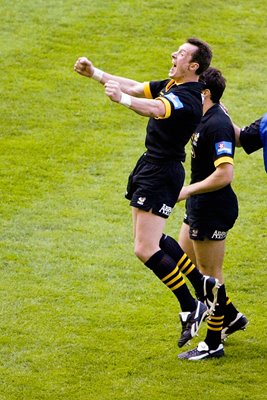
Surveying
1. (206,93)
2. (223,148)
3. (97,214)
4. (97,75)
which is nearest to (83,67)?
(97,75)

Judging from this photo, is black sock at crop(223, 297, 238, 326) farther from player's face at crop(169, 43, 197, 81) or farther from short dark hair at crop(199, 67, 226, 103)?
player's face at crop(169, 43, 197, 81)

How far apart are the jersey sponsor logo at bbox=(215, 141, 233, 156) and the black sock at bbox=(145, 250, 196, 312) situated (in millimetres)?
1000

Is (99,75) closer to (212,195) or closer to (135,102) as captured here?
(135,102)

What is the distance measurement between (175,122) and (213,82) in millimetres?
613

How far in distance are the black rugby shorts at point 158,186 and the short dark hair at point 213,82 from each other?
0.71 m

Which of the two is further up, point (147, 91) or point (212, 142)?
point (147, 91)

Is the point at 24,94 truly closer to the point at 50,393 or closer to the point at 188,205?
the point at 188,205

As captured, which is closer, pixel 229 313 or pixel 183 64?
pixel 183 64

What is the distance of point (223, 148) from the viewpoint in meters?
9.46

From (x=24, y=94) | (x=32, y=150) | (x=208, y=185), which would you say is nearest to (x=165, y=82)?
(x=208, y=185)

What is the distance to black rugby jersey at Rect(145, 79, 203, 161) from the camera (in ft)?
29.8

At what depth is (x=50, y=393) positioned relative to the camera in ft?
29.1

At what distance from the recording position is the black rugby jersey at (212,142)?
9.47m

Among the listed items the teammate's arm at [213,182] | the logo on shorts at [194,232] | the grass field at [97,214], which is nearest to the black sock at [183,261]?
the logo on shorts at [194,232]
